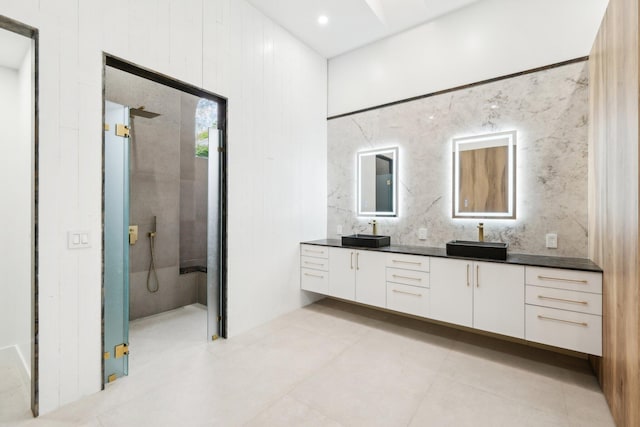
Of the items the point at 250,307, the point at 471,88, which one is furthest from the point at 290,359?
the point at 471,88

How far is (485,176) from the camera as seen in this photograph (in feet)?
10.4

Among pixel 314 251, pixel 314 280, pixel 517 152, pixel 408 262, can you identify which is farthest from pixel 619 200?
pixel 314 280

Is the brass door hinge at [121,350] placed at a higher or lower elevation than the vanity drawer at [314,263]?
lower

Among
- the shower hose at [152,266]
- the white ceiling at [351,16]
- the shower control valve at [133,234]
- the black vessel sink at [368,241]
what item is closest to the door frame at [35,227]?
the shower control valve at [133,234]

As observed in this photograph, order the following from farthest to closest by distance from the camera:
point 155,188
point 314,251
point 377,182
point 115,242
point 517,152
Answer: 1. point 377,182
2. point 314,251
3. point 155,188
4. point 517,152
5. point 115,242

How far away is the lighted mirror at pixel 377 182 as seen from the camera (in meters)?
3.83

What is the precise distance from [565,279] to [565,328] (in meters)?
0.37

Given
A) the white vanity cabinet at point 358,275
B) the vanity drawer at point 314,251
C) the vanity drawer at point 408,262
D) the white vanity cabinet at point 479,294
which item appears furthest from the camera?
the vanity drawer at point 314,251

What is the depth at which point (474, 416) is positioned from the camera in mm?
1896

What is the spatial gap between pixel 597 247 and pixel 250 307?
10.6 feet

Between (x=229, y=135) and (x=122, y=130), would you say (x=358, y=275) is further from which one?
(x=122, y=130)

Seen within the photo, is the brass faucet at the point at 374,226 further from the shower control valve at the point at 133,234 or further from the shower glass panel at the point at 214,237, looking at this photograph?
the shower control valve at the point at 133,234

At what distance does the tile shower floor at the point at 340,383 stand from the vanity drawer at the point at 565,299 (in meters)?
0.59

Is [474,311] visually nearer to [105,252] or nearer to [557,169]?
[557,169]
